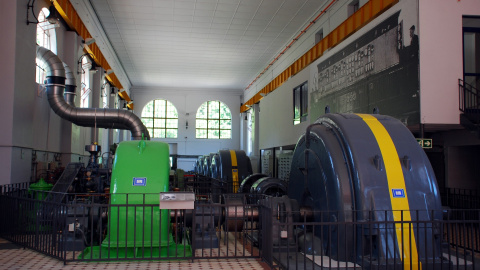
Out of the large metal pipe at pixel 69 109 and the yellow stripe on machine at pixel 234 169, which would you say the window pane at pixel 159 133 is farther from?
the yellow stripe on machine at pixel 234 169

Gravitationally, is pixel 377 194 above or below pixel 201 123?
below

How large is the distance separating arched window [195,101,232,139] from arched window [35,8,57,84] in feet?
67.0

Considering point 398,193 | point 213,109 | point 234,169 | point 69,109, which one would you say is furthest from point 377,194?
point 213,109

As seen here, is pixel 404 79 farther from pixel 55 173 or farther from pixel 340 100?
pixel 55 173

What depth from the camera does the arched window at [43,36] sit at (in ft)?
38.9

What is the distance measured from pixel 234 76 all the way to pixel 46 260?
23.9m

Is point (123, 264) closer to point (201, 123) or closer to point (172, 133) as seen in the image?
point (172, 133)

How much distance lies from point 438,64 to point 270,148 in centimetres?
1163

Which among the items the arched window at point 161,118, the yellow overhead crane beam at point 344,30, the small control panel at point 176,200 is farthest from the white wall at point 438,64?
the arched window at point 161,118

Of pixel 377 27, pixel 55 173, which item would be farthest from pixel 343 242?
pixel 55 173

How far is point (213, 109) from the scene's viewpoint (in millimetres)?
33531

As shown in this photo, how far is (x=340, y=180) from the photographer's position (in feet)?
16.4

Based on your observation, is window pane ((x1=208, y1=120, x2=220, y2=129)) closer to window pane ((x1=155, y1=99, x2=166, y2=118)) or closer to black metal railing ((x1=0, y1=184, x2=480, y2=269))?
window pane ((x1=155, y1=99, x2=166, y2=118))

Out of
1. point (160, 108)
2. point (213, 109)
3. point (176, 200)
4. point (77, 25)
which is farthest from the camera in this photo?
point (213, 109)
